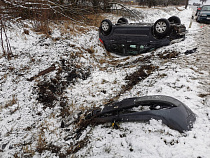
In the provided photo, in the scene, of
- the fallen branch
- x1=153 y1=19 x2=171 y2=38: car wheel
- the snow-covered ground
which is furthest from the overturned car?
the fallen branch

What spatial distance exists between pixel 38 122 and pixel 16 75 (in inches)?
88.4

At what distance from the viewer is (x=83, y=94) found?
14.4ft

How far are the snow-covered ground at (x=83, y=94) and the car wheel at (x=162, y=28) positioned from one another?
0.68 meters

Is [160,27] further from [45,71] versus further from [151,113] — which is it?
[45,71]

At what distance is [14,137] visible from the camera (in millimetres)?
2943

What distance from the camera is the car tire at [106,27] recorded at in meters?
6.87

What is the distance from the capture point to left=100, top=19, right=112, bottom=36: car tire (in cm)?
687

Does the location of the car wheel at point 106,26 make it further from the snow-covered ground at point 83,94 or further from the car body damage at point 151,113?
the car body damage at point 151,113

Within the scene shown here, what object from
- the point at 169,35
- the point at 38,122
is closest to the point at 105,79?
the point at 38,122

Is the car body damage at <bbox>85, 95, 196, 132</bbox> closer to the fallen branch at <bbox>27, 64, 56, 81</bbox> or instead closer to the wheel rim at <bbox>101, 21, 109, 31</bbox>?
the fallen branch at <bbox>27, 64, 56, 81</bbox>

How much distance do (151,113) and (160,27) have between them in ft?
15.1

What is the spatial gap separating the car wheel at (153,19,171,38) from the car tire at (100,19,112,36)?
221 centimetres

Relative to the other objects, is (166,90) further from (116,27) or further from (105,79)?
(116,27)

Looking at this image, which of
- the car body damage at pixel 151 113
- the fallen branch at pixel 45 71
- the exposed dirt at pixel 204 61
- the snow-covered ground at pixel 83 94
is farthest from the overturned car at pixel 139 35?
the car body damage at pixel 151 113
